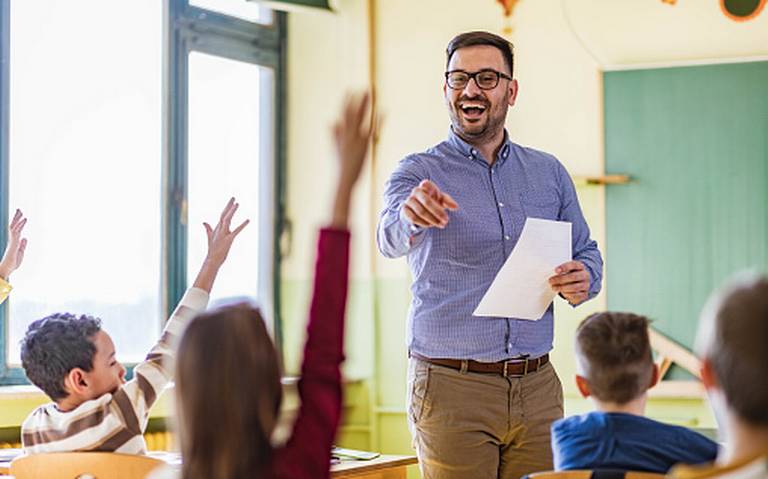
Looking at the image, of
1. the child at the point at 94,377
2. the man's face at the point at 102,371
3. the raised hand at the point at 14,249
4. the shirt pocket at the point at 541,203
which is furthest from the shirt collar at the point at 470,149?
the raised hand at the point at 14,249

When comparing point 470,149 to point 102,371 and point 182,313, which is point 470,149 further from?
point 102,371

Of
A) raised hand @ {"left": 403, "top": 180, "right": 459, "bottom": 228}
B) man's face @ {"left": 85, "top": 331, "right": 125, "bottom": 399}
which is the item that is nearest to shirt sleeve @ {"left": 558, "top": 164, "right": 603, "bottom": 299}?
raised hand @ {"left": 403, "top": 180, "right": 459, "bottom": 228}

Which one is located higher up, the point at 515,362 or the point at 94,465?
the point at 515,362

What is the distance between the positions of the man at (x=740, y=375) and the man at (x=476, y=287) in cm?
139

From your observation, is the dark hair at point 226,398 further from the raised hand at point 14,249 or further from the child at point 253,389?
the raised hand at point 14,249

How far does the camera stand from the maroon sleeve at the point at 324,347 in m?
1.81

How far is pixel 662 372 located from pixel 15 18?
3052 millimetres

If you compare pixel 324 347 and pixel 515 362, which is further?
pixel 515 362

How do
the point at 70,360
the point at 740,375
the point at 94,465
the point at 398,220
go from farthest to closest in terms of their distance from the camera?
the point at 398,220 < the point at 70,360 < the point at 94,465 < the point at 740,375

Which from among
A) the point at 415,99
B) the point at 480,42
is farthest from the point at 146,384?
the point at 415,99

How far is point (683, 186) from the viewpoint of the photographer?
5281mm

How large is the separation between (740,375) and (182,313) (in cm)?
152

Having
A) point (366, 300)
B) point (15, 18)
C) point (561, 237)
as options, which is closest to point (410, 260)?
point (561, 237)

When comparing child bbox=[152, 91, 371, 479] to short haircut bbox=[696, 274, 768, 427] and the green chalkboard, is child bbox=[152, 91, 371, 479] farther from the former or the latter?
the green chalkboard
